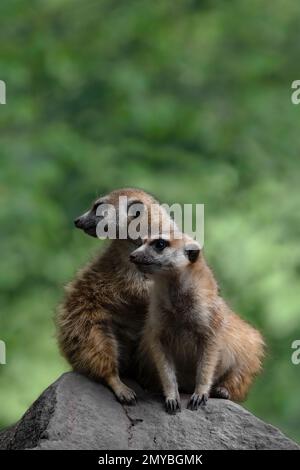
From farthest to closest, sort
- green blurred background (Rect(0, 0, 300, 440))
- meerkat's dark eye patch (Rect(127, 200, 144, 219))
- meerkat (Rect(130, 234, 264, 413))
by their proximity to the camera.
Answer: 1. green blurred background (Rect(0, 0, 300, 440))
2. meerkat's dark eye patch (Rect(127, 200, 144, 219))
3. meerkat (Rect(130, 234, 264, 413))

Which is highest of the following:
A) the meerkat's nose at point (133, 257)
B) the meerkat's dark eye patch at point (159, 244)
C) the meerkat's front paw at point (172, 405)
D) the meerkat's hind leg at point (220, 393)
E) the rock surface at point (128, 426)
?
the meerkat's dark eye patch at point (159, 244)

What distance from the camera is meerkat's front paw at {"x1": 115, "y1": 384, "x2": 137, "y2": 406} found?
4395 millimetres

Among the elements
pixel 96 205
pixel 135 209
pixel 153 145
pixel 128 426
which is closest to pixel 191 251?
pixel 135 209

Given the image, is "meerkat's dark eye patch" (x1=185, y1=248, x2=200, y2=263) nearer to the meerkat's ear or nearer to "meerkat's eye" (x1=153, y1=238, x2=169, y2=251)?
the meerkat's ear

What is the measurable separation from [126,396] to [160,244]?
0.66m

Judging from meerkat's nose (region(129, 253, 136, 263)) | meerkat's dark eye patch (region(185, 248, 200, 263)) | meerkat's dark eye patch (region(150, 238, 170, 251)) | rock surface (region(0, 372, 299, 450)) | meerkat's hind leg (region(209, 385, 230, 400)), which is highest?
meerkat's dark eye patch (region(150, 238, 170, 251))

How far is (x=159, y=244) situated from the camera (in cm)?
443

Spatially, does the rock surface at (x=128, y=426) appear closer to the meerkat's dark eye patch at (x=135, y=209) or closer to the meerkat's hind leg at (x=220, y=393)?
the meerkat's hind leg at (x=220, y=393)

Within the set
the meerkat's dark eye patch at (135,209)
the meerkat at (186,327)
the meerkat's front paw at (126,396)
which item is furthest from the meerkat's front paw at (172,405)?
the meerkat's dark eye patch at (135,209)

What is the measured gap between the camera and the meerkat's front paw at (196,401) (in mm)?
4347

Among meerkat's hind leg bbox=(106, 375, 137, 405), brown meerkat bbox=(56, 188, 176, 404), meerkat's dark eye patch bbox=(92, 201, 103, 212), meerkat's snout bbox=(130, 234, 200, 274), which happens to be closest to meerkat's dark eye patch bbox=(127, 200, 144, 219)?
brown meerkat bbox=(56, 188, 176, 404)

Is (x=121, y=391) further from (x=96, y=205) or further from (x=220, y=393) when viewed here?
(x=96, y=205)

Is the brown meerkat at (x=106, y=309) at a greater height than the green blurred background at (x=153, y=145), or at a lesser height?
lesser

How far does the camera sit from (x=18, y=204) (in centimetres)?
852
